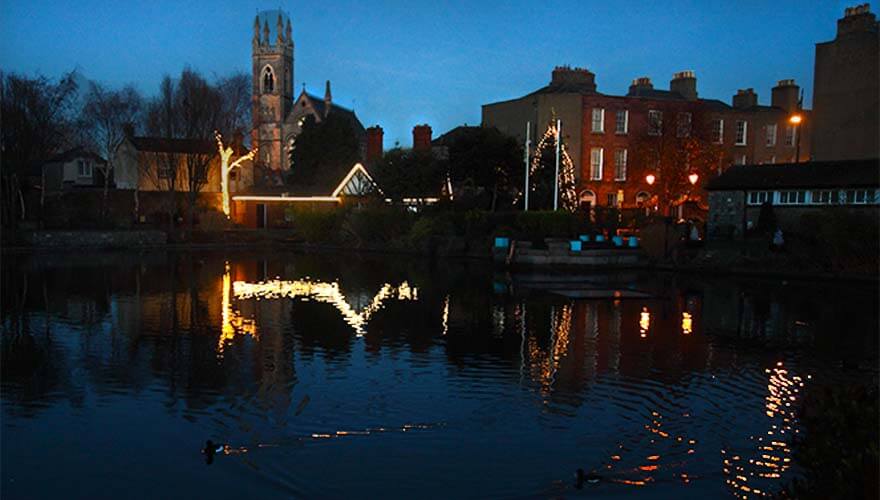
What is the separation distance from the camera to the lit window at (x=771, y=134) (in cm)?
5288

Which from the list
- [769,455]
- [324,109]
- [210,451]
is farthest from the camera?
[324,109]

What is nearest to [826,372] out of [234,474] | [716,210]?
[234,474]

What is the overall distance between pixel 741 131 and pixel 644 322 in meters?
40.3

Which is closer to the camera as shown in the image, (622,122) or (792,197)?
(792,197)

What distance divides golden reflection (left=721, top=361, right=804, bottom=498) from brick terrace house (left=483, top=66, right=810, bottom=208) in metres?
37.3

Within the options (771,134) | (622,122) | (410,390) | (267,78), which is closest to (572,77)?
(622,122)

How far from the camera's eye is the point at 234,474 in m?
7.49

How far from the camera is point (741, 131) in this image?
52438 mm

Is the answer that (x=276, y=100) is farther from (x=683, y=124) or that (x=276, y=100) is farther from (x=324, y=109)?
(x=683, y=124)

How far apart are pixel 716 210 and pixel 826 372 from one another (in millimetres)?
25478

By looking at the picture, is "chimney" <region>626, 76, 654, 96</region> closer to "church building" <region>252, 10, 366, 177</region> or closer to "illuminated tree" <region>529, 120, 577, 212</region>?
"illuminated tree" <region>529, 120, 577, 212</region>

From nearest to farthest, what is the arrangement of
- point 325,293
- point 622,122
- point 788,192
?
point 325,293, point 788,192, point 622,122

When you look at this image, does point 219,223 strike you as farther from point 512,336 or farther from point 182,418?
point 182,418

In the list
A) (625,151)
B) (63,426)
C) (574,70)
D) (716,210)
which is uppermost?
(574,70)
